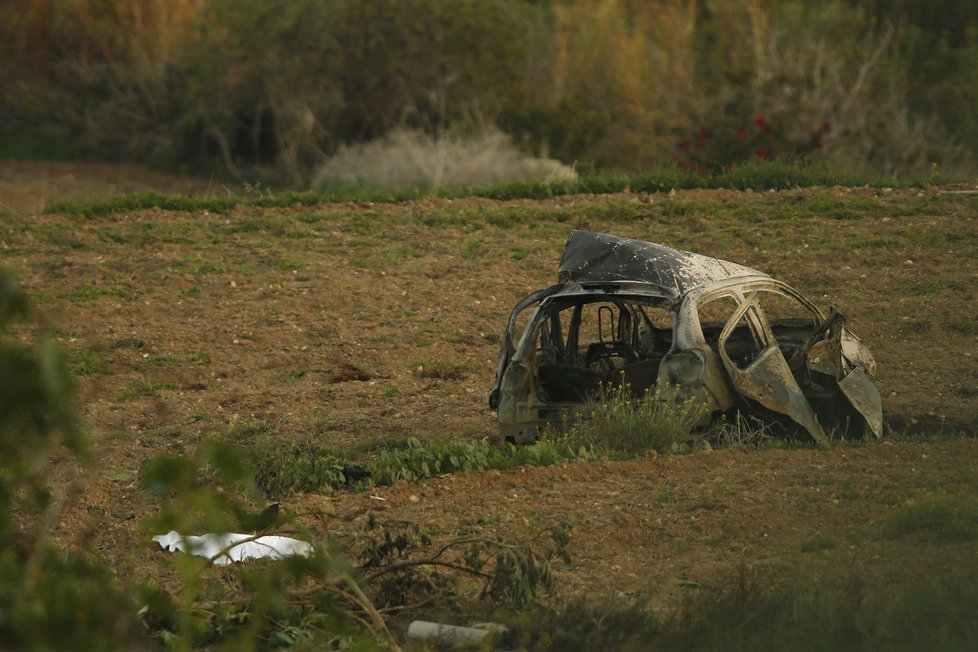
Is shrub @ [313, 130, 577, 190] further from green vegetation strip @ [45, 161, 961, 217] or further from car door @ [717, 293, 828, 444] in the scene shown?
car door @ [717, 293, 828, 444]

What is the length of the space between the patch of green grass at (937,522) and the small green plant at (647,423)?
194 centimetres

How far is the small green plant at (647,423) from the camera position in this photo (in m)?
9.55

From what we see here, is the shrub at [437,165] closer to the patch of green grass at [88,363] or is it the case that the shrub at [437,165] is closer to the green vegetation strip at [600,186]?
the green vegetation strip at [600,186]

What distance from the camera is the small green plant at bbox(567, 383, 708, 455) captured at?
955cm

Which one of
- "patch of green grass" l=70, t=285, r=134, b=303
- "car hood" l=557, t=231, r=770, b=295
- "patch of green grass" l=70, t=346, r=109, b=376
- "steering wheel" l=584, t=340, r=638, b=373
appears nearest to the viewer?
"car hood" l=557, t=231, r=770, b=295

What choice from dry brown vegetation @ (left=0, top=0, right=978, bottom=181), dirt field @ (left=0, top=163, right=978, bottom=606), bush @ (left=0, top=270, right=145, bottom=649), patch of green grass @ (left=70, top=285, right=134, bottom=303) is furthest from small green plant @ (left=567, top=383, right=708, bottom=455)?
dry brown vegetation @ (left=0, top=0, right=978, bottom=181)

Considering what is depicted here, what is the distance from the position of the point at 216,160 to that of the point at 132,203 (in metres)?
9.58

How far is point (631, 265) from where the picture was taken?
33.2 ft

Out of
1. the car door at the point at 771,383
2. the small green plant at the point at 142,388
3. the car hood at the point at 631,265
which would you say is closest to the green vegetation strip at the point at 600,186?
the small green plant at the point at 142,388

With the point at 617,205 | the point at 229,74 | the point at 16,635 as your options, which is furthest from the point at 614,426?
the point at 229,74

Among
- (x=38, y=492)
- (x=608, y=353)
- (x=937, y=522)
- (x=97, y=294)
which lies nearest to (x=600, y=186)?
(x=97, y=294)

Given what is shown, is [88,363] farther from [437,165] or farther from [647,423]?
[437,165]

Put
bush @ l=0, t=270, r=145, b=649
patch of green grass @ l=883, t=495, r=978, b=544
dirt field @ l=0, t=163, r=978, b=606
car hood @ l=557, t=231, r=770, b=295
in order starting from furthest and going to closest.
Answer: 1. car hood @ l=557, t=231, r=770, b=295
2. dirt field @ l=0, t=163, r=978, b=606
3. patch of green grass @ l=883, t=495, r=978, b=544
4. bush @ l=0, t=270, r=145, b=649

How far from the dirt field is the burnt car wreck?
542 millimetres
